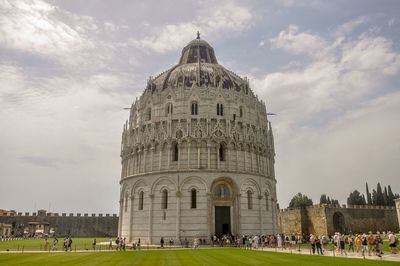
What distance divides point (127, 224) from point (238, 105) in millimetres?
22334

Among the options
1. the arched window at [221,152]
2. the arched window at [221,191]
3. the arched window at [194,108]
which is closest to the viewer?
the arched window at [221,191]

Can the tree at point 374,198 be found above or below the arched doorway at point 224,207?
above

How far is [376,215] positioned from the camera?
2749 inches

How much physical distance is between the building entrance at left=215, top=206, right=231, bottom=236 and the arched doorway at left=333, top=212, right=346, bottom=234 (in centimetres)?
3448

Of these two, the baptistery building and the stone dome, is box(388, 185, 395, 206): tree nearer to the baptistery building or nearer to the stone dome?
the baptistery building

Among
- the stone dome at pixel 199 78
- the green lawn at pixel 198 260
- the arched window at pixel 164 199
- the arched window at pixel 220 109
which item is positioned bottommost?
the green lawn at pixel 198 260

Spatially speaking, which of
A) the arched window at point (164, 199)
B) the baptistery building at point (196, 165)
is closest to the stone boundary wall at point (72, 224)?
the baptistery building at point (196, 165)

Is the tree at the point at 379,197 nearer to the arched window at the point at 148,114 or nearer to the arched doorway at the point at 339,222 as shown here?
the arched doorway at the point at 339,222

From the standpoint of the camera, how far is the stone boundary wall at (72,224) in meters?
75.9

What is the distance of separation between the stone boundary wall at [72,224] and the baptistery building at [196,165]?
31.9m

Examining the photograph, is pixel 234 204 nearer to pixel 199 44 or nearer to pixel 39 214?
pixel 199 44

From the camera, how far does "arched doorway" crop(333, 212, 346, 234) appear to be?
220 ft

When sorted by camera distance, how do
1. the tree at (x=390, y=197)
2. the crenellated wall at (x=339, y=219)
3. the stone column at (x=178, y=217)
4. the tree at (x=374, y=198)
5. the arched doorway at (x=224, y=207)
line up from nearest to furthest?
the stone column at (x=178, y=217), the arched doorway at (x=224, y=207), the crenellated wall at (x=339, y=219), the tree at (x=390, y=197), the tree at (x=374, y=198)

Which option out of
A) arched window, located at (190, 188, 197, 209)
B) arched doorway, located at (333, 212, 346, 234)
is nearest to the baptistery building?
arched window, located at (190, 188, 197, 209)
